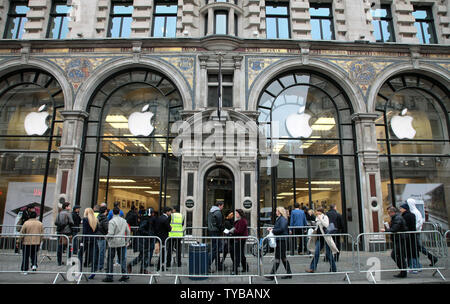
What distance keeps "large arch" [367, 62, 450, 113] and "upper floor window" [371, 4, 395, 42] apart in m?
1.97

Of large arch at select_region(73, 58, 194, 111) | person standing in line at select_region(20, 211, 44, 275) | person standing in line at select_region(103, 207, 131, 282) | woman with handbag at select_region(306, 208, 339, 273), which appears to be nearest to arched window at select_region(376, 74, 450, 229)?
woman with handbag at select_region(306, 208, 339, 273)

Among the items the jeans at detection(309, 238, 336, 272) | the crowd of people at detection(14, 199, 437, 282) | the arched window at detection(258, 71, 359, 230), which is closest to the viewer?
the crowd of people at detection(14, 199, 437, 282)

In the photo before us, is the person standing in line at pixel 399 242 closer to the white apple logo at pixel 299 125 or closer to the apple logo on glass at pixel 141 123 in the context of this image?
the white apple logo at pixel 299 125

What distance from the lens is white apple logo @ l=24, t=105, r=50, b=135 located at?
51.3ft

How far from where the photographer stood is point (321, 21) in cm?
1677

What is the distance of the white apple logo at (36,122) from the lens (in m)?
15.6

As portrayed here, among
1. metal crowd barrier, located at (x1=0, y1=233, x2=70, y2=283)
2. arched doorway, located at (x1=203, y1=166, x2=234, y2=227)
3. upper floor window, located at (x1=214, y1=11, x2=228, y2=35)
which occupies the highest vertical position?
upper floor window, located at (x1=214, y1=11, x2=228, y2=35)

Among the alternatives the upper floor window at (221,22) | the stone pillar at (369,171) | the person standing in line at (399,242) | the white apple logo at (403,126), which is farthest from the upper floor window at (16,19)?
the white apple logo at (403,126)

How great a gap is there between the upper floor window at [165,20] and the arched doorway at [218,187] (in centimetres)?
780

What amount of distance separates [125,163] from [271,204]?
7468 millimetres

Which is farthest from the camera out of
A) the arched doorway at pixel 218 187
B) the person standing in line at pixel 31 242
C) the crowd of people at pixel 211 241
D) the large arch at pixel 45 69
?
the large arch at pixel 45 69

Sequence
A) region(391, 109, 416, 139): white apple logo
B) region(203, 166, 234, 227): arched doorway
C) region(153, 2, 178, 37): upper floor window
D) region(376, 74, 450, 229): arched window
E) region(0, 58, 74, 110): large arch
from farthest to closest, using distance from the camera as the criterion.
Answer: region(153, 2, 178, 37): upper floor window → region(391, 109, 416, 139): white apple logo → region(0, 58, 74, 110): large arch → region(376, 74, 450, 229): arched window → region(203, 166, 234, 227): arched doorway

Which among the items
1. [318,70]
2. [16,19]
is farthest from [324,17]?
[16,19]

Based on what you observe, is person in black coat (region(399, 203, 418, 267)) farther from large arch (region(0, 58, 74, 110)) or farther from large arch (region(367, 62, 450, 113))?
large arch (region(0, 58, 74, 110))
